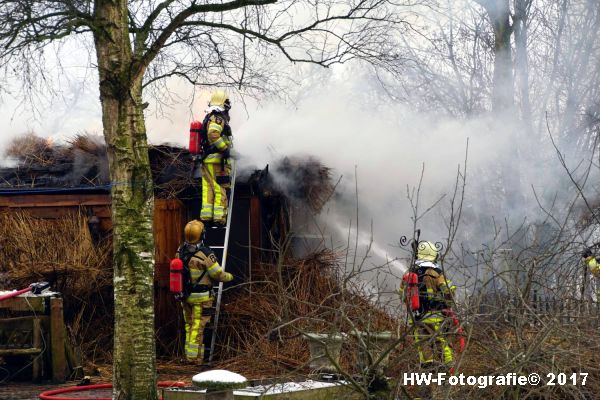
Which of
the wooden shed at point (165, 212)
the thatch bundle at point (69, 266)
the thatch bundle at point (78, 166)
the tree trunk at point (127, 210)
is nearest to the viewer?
the tree trunk at point (127, 210)

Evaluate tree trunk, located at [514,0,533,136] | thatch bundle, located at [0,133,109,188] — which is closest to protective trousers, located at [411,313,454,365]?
thatch bundle, located at [0,133,109,188]

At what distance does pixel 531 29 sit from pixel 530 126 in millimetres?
2787

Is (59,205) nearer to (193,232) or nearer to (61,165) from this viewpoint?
(61,165)

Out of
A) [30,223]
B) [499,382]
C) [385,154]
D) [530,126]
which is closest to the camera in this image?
[499,382]

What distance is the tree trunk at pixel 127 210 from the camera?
303 inches

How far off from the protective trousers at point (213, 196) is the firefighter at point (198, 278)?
1.51 feet

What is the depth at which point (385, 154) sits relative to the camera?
14.7 metres

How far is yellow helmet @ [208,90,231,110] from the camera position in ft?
40.1

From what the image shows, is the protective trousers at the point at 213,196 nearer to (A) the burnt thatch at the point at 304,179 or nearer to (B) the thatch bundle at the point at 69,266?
(A) the burnt thatch at the point at 304,179

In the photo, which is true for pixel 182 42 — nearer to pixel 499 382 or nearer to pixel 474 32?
pixel 499 382

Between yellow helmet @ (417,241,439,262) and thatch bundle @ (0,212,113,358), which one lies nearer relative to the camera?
yellow helmet @ (417,241,439,262)

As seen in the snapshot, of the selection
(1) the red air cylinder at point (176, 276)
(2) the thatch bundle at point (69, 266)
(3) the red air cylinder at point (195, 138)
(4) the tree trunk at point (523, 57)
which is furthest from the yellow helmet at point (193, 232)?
(4) the tree trunk at point (523, 57)

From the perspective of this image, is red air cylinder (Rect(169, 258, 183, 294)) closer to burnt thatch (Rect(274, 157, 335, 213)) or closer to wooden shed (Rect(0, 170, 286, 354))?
wooden shed (Rect(0, 170, 286, 354))

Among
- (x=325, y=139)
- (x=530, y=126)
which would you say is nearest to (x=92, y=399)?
(x=325, y=139)
